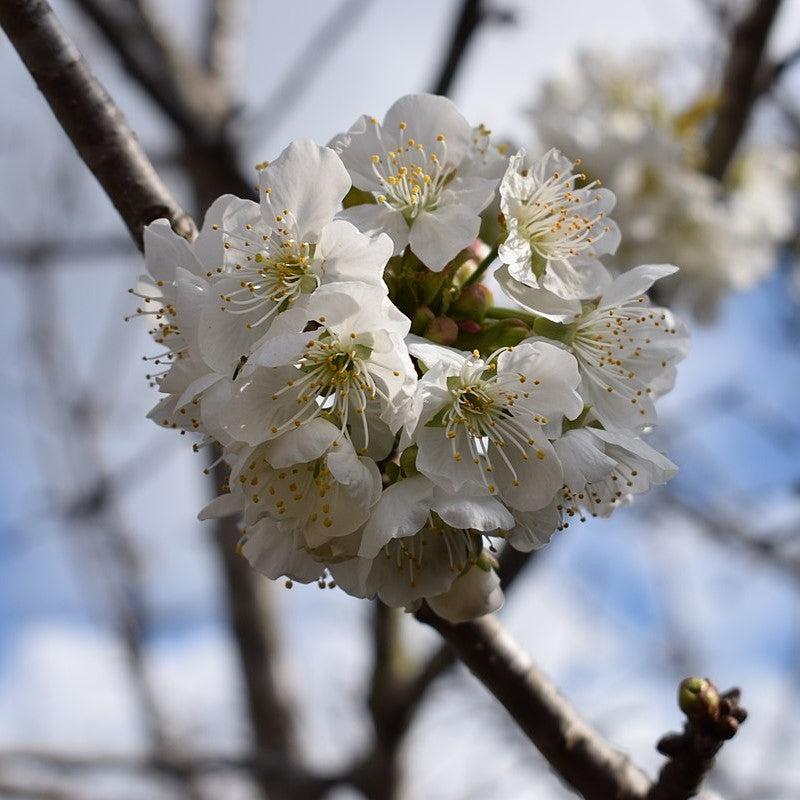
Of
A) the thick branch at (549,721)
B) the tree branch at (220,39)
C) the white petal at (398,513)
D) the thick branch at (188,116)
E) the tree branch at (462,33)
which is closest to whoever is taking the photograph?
the white petal at (398,513)

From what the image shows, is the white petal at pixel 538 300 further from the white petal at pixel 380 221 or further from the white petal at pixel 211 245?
the white petal at pixel 211 245

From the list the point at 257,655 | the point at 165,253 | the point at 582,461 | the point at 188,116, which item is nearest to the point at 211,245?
the point at 165,253

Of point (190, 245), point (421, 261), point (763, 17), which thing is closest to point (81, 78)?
point (190, 245)

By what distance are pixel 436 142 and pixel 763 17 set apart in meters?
1.98

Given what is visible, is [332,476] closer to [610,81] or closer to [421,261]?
[421,261]

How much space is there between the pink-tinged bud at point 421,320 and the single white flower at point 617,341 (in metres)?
0.12

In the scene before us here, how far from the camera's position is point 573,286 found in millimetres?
1338

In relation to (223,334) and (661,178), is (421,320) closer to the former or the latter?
(223,334)

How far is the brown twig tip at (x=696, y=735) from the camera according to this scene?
1.32m

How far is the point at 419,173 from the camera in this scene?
4.38 ft

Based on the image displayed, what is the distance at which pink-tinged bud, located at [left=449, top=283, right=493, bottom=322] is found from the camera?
4.34 ft

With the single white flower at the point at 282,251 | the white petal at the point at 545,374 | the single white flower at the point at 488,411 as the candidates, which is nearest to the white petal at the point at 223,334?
the single white flower at the point at 282,251

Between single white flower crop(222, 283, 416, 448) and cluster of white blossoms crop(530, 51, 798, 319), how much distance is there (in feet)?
5.97

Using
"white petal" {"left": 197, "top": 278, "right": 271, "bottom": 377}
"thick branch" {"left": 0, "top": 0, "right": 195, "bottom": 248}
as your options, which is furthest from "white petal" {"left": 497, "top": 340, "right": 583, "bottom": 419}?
"thick branch" {"left": 0, "top": 0, "right": 195, "bottom": 248}
